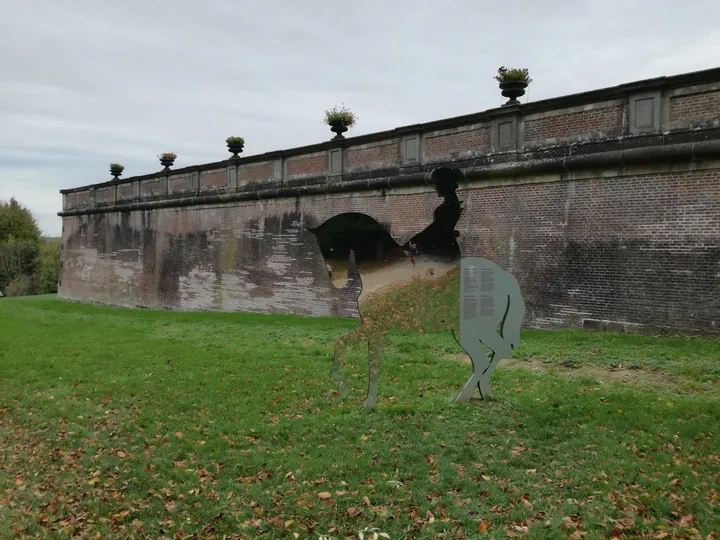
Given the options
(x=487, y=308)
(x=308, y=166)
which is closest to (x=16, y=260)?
(x=308, y=166)

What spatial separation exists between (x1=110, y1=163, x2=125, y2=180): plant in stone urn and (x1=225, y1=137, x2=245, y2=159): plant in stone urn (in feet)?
29.0

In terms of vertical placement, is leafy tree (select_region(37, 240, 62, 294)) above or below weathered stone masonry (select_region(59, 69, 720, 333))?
below

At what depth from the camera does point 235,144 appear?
59.5ft

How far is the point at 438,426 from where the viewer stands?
5941mm

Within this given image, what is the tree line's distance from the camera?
41.4 m

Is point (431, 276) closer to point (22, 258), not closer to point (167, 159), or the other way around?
point (167, 159)

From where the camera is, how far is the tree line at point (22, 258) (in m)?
41.4

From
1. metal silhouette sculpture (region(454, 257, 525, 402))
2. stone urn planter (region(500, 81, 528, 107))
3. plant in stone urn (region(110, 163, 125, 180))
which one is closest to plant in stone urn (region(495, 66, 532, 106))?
stone urn planter (region(500, 81, 528, 107))

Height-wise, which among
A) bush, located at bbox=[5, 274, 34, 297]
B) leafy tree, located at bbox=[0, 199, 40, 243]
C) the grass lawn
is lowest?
bush, located at bbox=[5, 274, 34, 297]

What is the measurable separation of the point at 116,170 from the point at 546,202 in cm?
2076

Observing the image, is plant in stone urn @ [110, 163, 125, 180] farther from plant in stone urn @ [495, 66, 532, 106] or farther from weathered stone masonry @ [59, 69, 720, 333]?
plant in stone urn @ [495, 66, 532, 106]

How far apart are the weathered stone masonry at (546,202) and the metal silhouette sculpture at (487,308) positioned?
472cm

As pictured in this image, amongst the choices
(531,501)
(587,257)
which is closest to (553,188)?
(587,257)

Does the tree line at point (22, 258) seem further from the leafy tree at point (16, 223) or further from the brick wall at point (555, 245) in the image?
the brick wall at point (555, 245)
